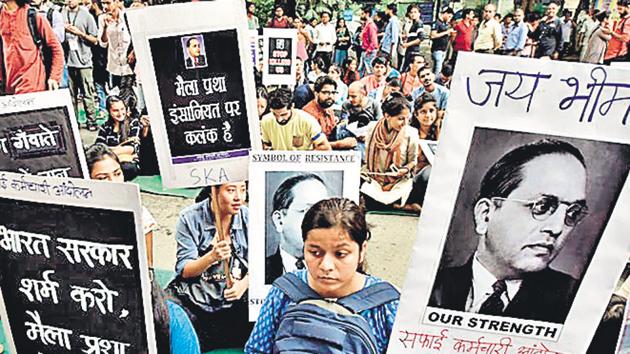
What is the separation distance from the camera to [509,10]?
12125 mm

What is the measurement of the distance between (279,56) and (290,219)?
166 inches

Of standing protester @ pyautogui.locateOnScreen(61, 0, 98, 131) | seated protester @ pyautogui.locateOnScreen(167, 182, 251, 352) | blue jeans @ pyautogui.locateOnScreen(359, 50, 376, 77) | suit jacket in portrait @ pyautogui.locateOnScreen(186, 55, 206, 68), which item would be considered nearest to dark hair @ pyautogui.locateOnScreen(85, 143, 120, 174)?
seated protester @ pyautogui.locateOnScreen(167, 182, 251, 352)

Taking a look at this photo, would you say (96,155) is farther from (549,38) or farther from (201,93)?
(549,38)

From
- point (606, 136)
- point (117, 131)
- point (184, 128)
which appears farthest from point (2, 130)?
point (117, 131)

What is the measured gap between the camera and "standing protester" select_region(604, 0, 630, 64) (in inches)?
312

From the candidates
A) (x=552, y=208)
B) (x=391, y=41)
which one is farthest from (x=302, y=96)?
(x=552, y=208)

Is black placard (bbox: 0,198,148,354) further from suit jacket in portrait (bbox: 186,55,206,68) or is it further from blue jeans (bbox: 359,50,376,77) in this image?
blue jeans (bbox: 359,50,376,77)

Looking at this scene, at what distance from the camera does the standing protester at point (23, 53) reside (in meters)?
4.24

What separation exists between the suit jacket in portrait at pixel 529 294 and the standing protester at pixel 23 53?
3.84 metres

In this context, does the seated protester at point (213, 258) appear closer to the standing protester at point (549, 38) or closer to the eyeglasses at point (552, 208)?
the eyeglasses at point (552, 208)

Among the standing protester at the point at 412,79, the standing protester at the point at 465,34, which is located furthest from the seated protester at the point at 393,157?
the standing protester at the point at 465,34

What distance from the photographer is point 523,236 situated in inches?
45.1

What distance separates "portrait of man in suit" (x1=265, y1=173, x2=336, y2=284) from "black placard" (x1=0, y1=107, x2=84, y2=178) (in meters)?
0.53

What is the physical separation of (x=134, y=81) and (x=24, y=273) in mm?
5098
